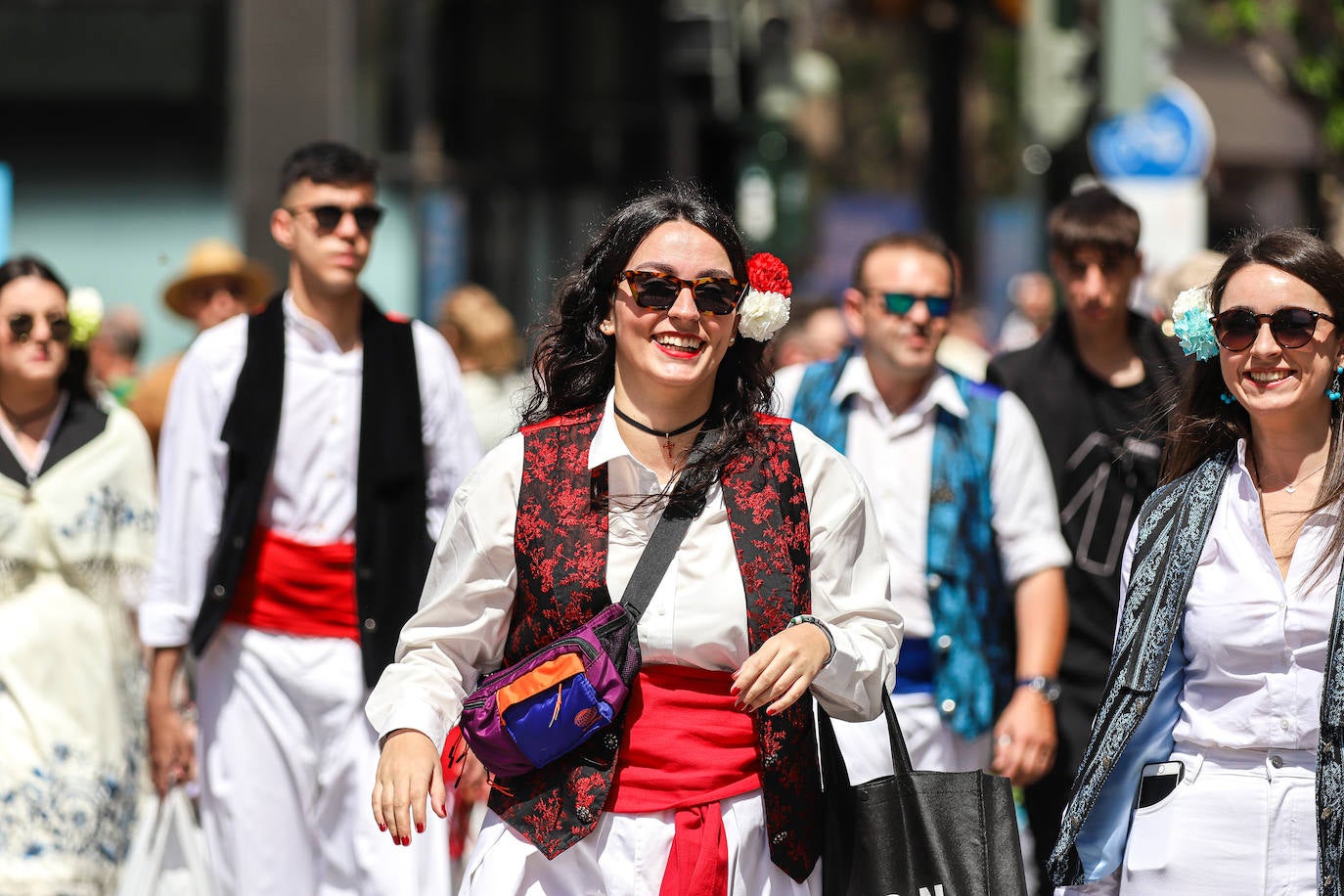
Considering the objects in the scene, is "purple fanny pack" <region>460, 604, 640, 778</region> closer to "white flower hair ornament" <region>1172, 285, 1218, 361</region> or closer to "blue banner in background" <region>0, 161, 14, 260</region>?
"white flower hair ornament" <region>1172, 285, 1218, 361</region>

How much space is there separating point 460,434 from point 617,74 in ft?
67.1

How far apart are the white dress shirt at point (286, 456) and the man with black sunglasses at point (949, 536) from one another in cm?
115

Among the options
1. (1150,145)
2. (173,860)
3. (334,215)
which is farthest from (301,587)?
(1150,145)

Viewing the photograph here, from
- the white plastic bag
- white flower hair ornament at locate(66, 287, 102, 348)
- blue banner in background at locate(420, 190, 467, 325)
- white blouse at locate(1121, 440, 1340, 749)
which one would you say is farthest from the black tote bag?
blue banner in background at locate(420, 190, 467, 325)

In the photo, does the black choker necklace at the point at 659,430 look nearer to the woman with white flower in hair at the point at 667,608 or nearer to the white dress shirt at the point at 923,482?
the woman with white flower in hair at the point at 667,608

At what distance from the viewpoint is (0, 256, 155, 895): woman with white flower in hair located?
21.6 feet

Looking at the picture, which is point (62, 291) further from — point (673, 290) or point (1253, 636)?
point (1253, 636)

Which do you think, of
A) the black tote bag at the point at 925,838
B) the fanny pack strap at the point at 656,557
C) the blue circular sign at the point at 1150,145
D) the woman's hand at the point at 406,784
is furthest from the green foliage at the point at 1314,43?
the woman's hand at the point at 406,784

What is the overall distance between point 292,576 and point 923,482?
192cm

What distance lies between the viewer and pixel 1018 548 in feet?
19.6

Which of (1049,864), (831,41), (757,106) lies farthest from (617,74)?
(1049,864)

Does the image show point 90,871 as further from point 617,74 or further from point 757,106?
point 617,74

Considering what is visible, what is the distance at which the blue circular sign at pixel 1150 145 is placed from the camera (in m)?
12.1

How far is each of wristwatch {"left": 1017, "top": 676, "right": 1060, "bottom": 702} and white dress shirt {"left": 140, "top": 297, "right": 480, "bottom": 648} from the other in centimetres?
183
